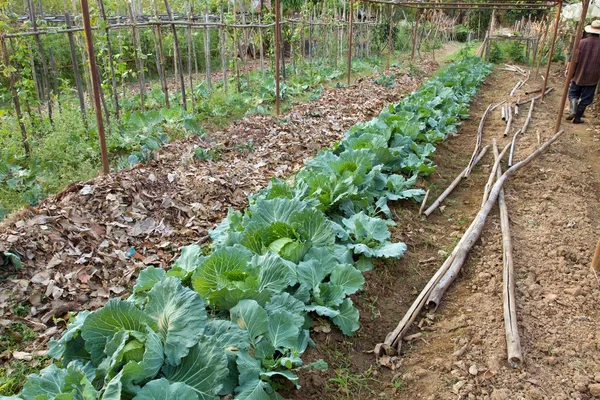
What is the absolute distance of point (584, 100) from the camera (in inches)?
374

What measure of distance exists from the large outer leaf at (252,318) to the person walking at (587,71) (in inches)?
Result: 374

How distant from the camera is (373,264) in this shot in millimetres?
3863

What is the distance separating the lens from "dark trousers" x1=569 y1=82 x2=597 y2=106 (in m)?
9.44

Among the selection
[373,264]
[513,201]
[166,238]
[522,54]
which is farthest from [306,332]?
[522,54]

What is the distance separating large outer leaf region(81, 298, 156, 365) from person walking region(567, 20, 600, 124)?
1001 centimetres

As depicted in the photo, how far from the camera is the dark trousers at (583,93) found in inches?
372

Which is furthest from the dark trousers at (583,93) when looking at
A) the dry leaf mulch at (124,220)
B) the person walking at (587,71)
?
the dry leaf mulch at (124,220)

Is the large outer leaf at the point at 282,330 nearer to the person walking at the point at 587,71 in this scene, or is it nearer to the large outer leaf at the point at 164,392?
the large outer leaf at the point at 164,392

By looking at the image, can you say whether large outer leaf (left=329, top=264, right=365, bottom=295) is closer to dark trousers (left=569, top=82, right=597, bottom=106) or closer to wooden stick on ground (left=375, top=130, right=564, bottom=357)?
wooden stick on ground (left=375, top=130, right=564, bottom=357)

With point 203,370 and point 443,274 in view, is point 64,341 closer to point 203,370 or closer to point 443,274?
point 203,370

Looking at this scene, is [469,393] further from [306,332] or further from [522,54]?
[522,54]

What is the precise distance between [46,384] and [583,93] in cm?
1072

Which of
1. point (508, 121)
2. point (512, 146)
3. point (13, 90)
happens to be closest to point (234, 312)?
point (13, 90)

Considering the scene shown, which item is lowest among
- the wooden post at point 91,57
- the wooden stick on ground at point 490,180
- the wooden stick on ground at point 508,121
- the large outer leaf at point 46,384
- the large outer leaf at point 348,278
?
the wooden stick on ground at point 490,180
